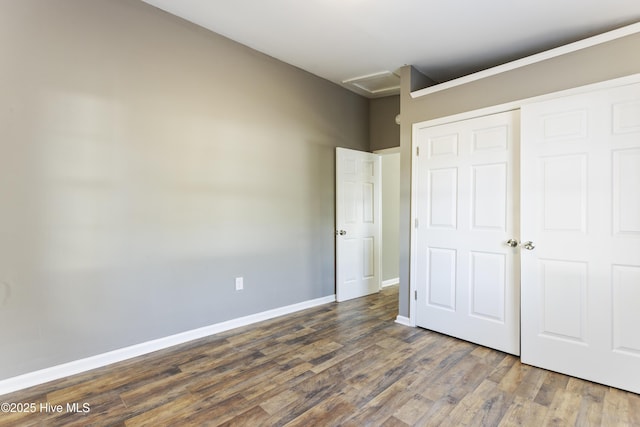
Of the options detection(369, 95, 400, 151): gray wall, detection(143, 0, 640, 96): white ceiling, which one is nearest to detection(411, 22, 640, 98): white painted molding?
detection(143, 0, 640, 96): white ceiling

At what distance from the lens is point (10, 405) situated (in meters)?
1.90

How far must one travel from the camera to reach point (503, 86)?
268cm

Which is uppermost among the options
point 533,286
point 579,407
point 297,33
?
point 297,33

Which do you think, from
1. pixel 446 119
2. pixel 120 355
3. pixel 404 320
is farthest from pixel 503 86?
pixel 120 355

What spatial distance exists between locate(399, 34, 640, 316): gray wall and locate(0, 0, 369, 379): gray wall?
1193 mm

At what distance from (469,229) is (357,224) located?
1632mm

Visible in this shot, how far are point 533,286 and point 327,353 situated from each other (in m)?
1.70

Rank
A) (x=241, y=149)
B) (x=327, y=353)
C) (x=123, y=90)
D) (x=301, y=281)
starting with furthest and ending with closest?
1. (x=301, y=281)
2. (x=241, y=149)
3. (x=327, y=353)
4. (x=123, y=90)

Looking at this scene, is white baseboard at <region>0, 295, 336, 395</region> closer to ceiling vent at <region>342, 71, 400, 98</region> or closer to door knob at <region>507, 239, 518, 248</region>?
door knob at <region>507, 239, 518, 248</region>

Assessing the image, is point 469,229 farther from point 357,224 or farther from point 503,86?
point 357,224

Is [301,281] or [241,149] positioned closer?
[241,149]

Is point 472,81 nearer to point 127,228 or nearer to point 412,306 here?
point 412,306

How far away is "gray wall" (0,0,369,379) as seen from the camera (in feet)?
6.79

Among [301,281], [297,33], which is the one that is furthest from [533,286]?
[297,33]
